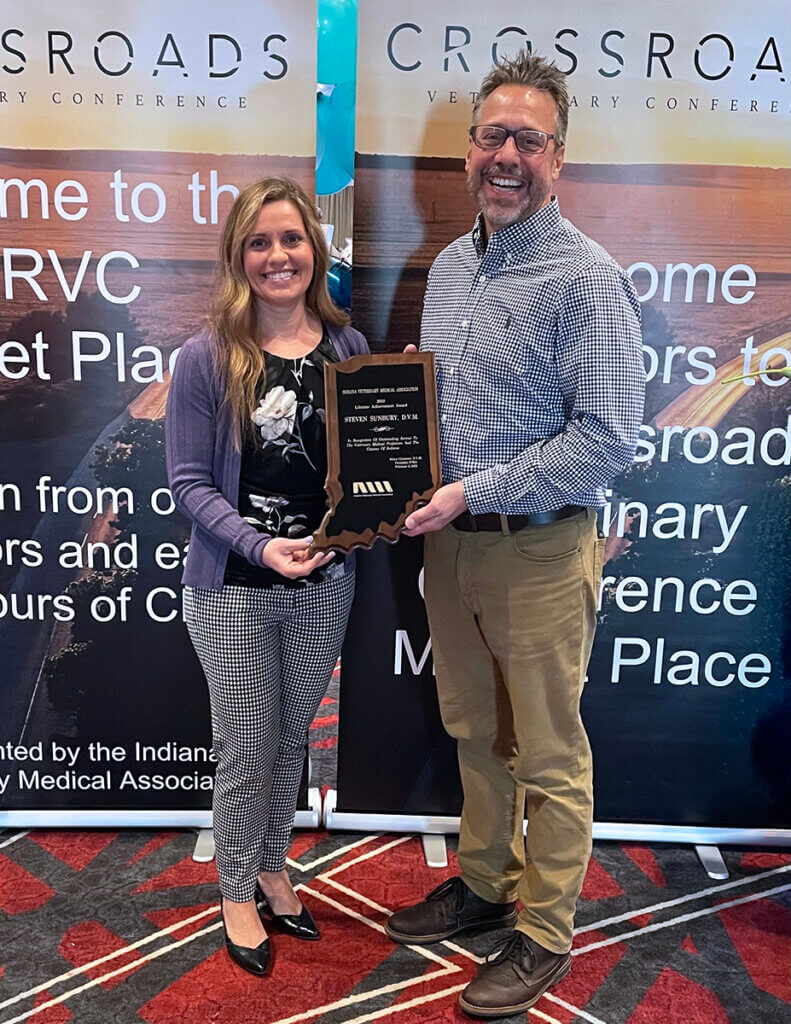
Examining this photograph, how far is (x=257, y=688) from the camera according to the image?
2.04m

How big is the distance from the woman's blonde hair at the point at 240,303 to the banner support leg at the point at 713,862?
175 centimetres

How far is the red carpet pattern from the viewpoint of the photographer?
208 centimetres

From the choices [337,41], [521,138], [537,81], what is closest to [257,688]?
[521,138]

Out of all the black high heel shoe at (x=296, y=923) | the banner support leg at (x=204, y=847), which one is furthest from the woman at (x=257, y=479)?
the banner support leg at (x=204, y=847)

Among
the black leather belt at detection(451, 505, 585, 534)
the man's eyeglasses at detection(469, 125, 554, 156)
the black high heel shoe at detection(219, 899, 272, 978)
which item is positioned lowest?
the black high heel shoe at detection(219, 899, 272, 978)

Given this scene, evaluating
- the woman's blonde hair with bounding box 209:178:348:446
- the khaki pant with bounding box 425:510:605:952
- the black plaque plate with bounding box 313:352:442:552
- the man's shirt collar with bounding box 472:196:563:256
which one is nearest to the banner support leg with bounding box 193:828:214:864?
the khaki pant with bounding box 425:510:605:952

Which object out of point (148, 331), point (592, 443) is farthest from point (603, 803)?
point (148, 331)

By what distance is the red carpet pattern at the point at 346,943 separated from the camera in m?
2.08

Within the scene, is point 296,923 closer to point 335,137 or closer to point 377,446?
point 377,446

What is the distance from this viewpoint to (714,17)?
2250 mm

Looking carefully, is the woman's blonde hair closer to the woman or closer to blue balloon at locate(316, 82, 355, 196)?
the woman

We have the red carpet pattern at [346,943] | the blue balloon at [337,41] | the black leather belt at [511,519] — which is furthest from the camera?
the blue balloon at [337,41]

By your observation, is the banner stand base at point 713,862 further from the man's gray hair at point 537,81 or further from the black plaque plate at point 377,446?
the man's gray hair at point 537,81

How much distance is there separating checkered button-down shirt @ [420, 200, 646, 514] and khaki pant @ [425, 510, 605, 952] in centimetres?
13
